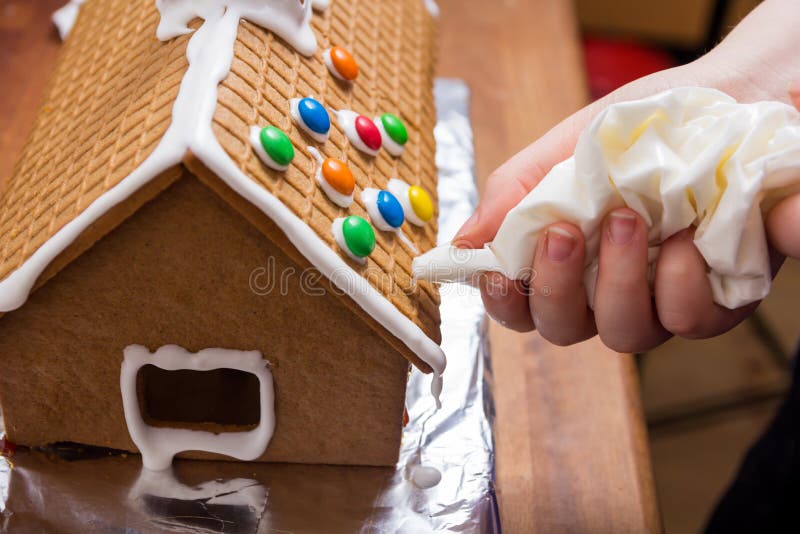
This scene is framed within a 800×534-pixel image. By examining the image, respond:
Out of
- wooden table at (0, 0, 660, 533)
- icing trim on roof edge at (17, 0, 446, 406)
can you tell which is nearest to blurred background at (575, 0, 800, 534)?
wooden table at (0, 0, 660, 533)

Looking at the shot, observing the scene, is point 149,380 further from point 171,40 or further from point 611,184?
point 611,184

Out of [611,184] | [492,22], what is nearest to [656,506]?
[611,184]

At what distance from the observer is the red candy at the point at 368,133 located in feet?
2.99

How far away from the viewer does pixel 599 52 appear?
2.10 meters

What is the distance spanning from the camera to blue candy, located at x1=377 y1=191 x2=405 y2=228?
86 cm

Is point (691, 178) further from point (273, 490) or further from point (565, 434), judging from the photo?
point (273, 490)

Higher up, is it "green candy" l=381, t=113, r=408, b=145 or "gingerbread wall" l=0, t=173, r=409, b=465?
"green candy" l=381, t=113, r=408, b=145

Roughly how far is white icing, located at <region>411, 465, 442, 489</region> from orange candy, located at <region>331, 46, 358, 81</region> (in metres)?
0.44

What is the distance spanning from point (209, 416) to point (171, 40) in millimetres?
412

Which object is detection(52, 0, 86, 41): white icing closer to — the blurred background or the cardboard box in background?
the blurred background

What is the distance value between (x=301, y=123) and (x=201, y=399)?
0.34 m

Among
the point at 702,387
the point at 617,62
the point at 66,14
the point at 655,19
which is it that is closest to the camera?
the point at 66,14

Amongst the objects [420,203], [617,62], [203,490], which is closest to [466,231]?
[420,203]

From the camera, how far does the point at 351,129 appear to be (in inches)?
35.9
